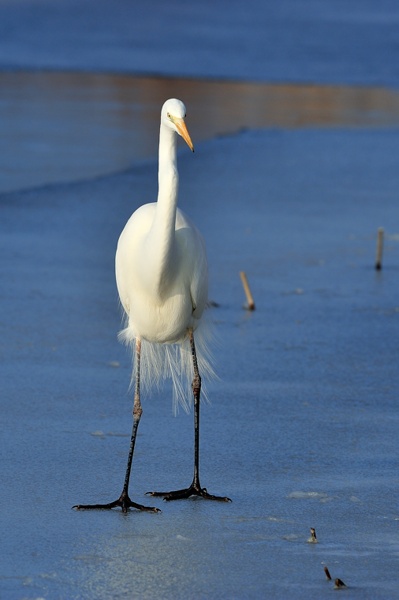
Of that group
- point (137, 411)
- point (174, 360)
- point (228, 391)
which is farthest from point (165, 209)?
→ point (228, 391)

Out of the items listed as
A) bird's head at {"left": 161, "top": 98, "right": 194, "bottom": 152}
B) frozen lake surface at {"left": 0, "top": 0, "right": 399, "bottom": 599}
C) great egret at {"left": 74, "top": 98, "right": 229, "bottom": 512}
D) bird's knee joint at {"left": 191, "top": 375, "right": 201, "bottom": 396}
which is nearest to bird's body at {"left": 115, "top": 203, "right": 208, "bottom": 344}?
great egret at {"left": 74, "top": 98, "right": 229, "bottom": 512}

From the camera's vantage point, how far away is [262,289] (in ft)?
26.0

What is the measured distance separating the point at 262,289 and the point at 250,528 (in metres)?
3.96

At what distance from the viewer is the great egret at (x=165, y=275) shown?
4324 millimetres

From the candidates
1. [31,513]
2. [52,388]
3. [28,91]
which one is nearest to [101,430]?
[52,388]

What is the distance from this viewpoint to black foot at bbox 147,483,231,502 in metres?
4.41

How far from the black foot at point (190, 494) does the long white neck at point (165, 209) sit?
0.82m

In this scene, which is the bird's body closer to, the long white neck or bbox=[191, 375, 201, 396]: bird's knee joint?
the long white neck

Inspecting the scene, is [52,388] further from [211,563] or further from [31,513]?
[211,563]

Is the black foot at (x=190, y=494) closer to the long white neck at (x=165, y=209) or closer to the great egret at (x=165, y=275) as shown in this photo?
the great egret at (x=165, y=275)

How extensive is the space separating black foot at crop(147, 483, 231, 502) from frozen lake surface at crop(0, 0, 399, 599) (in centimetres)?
3

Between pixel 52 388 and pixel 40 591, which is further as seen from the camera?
pixel 52 388

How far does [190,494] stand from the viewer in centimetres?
445

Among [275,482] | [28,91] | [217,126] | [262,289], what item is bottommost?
[275,482]
